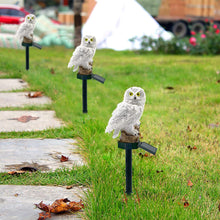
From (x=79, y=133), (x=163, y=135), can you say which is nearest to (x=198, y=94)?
(x=163, y=135)

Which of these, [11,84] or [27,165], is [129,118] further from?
[11,84]

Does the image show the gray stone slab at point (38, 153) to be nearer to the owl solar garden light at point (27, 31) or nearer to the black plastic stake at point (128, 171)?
the black plastic stake at point (128, 171)

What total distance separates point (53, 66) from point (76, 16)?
11.7 feet

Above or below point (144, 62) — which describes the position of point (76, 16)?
above

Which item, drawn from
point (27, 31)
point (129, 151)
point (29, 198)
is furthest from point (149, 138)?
point (27, 31)

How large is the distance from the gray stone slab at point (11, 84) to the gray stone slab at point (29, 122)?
1.42 m

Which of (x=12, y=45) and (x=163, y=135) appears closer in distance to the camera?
(x=163, y=135)

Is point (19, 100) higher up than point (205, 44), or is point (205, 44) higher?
point (205, 44)

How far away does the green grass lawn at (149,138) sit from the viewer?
272 cm

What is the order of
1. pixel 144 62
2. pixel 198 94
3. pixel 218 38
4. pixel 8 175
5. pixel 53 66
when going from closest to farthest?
pixel 8 175, pixel 198 94, pixel 53 66, pixel 144 62, pixel 218 38

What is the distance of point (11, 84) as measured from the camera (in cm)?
662

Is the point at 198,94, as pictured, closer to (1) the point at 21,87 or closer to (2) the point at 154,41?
(1) the point at 21,87

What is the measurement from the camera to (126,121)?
105 inches

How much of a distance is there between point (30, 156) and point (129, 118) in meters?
1.27
